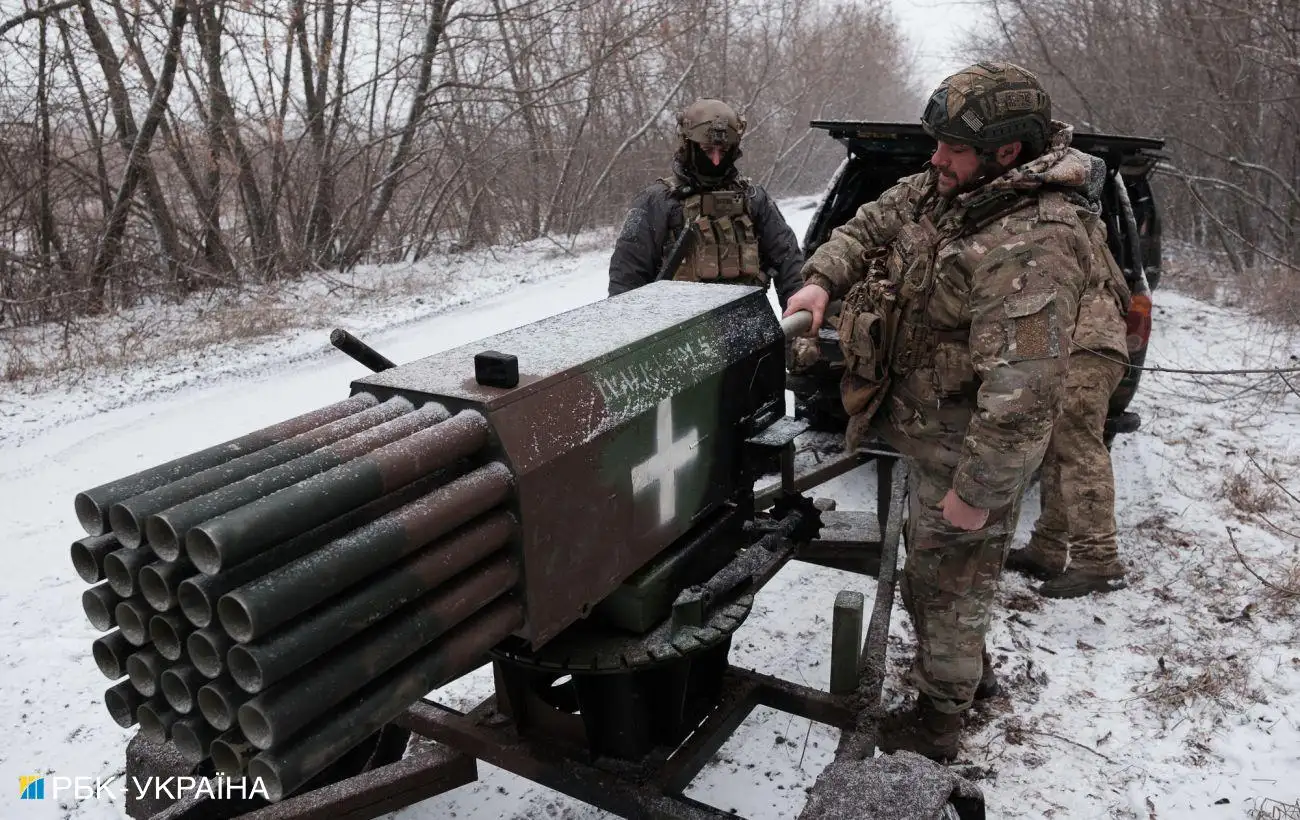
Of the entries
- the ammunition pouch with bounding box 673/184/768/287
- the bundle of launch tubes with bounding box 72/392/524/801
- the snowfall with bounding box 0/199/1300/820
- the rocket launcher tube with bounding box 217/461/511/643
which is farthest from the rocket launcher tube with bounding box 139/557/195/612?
the ammunition pouch with bounding box 673/184/768/287

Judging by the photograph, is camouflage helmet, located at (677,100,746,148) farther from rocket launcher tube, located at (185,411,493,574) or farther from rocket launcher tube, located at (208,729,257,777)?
rocket launcher tube, located at (208,729,257,777)

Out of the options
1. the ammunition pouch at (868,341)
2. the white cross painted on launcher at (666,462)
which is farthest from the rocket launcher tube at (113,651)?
the ammunition pouch at (868,341)

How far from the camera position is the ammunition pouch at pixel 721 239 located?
192 inches

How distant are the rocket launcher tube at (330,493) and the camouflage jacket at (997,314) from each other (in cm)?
149

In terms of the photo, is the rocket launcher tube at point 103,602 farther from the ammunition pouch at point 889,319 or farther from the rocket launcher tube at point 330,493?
the ammunition pouch at point 889,319

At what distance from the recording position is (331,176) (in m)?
12.1

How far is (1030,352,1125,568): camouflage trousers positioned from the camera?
4285 millimetres

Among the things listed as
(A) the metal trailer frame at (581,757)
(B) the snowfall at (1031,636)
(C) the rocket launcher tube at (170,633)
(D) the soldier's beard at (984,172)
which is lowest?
(B) the snowfall at (1031,636)

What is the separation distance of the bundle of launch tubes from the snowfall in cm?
147

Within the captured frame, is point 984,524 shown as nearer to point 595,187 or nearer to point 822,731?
point 822,731

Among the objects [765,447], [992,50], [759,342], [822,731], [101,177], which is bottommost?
[822,731]

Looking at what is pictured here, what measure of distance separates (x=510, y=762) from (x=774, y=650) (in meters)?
1.58

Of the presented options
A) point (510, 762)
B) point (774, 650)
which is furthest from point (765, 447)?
point (774, 650)

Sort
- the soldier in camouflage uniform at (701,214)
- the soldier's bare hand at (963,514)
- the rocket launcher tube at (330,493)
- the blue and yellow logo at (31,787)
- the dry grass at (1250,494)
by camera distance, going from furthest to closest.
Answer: the dry grass at (1250,494), the soldier in camouflage uniform at (701,214), the blue and yellow logo at (31,787), the soldier's bare hand at (963,514), the rocket launcher tube at (330,493)
